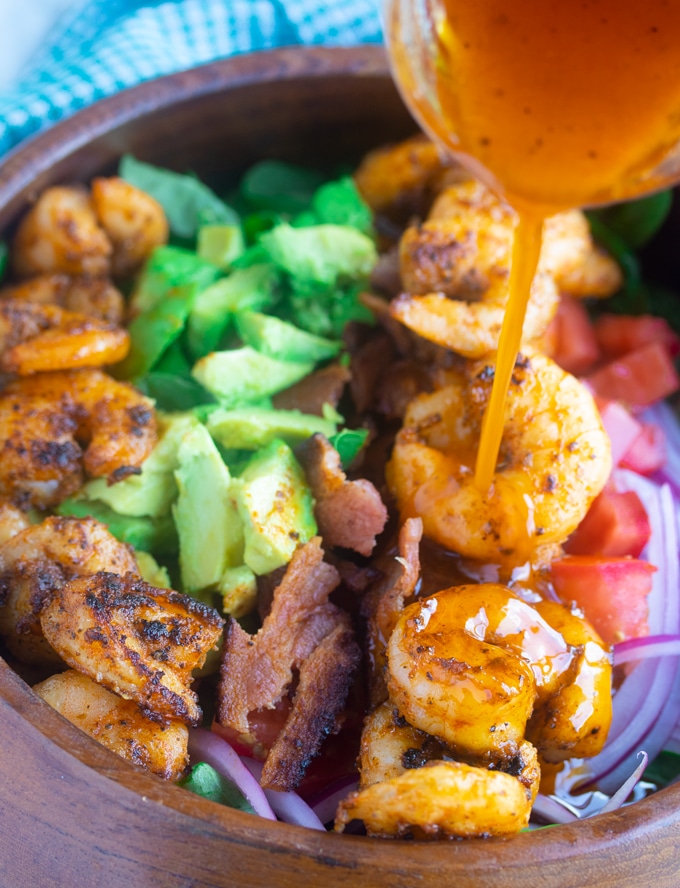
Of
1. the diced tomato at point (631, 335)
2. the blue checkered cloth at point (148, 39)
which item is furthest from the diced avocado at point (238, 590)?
the blue checkered cloth at point (148, 39)

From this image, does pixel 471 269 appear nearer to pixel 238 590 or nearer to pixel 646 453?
pixel 646 453

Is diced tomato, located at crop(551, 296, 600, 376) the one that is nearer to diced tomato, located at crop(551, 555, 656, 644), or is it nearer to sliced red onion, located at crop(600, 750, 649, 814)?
→ diced tomato, located at crop(551, 555, 656, 644)

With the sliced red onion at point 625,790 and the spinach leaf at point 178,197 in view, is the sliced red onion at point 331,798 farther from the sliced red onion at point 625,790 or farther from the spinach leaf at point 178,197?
the spinach leaf at point 178,197

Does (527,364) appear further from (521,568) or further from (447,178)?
(447,178)

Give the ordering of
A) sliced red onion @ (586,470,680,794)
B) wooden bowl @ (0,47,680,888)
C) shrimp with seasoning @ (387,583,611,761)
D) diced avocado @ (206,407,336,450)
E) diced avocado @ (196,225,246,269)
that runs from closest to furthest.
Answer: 1. wooden bowl @ (0,47,680,888)
2. shrimp with seasoning @ (387,583,611,761)
3. sliced red onion @ (586,470,680,794)
4. diced avocado @ (206,407,336,450)
5. diced avocado @ (196,225,246,269)

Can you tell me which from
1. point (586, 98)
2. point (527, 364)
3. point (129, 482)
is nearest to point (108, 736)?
point (129, 482)

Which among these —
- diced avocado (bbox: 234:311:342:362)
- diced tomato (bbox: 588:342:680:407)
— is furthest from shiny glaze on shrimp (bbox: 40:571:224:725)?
diced tomato (bbox: 588:342:680:407)
